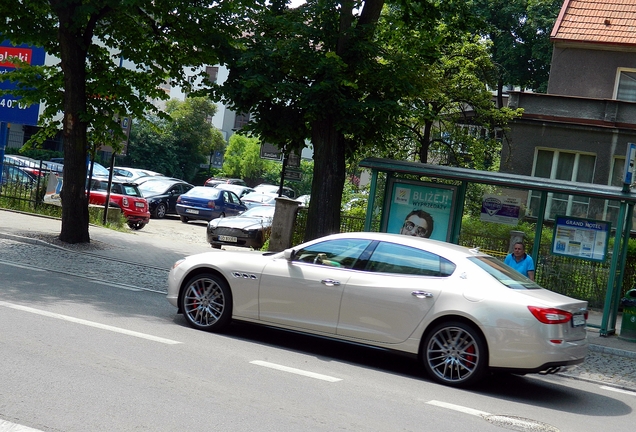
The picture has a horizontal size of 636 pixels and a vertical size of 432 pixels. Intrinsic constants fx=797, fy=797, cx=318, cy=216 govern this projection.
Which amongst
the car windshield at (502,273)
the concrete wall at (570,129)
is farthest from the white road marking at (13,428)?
the concrete wall at (570,129)

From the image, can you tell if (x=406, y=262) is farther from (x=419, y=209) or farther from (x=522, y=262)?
(x=419, y=209)

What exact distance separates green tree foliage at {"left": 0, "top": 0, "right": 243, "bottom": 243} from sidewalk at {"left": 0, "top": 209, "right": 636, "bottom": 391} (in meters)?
0.72

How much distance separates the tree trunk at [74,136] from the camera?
16.9m

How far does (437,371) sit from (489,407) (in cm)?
90

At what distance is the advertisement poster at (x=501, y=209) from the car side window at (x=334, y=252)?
5.29m

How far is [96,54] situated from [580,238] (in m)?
11.2

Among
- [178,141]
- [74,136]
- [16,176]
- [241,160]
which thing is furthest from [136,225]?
[241,160]

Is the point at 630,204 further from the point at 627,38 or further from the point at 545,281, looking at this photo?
the point at 627,38

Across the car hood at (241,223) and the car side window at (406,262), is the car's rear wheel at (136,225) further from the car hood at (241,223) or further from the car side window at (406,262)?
the car side window at (406,262)

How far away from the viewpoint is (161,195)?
32.5 metres

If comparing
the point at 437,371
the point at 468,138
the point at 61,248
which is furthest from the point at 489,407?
the point at 468,138

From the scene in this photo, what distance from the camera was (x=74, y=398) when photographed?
6.06m

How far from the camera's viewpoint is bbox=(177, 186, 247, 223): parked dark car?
30420 millimetres

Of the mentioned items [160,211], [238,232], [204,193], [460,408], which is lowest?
[460,408]
